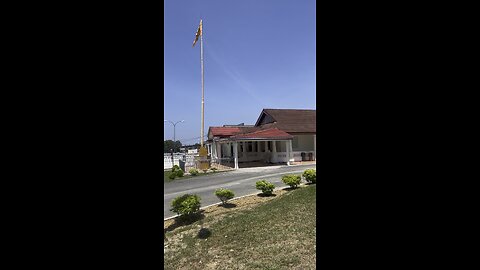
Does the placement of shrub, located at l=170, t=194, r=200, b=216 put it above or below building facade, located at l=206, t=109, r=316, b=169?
below

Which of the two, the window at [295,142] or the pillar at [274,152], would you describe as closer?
the pillar at [274,152]

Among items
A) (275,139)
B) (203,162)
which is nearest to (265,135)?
(275,139)

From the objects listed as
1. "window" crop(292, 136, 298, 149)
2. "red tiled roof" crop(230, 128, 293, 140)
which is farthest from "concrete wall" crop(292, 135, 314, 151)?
"red tiled roof" crop(230, 128, 293, 140)

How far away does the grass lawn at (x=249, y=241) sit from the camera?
461cm

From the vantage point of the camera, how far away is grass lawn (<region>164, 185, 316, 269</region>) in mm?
4609

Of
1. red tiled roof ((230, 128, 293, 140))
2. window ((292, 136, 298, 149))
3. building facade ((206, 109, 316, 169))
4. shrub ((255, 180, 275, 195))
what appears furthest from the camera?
window ((292, 136, 298, 149))

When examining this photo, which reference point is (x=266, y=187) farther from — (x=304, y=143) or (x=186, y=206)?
(x=304, y=143)

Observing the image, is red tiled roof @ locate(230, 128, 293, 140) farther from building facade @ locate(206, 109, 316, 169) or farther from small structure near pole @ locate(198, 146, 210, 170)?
small structure near pole @ locate(198, 146, 210, 170)

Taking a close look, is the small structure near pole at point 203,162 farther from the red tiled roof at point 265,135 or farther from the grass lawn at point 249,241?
the grass lawn at point 249,241

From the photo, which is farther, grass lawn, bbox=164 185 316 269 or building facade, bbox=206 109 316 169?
building facade, bbox=206 109 316 169

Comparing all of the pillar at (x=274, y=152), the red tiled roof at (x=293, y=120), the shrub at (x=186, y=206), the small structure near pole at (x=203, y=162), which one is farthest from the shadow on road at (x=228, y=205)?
the red tiled roof at (x=293, y=120)
